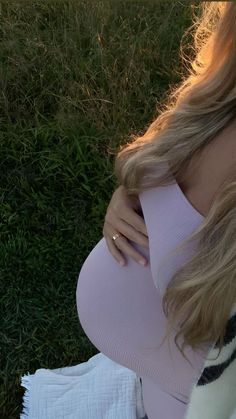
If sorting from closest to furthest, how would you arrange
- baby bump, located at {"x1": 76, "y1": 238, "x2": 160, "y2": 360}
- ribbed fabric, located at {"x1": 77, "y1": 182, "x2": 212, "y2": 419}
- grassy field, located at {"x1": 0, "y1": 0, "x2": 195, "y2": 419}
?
ribbed fabric, located at {"x1": 77, "y1": 182, "x2": 212, "y2": 419} → baby bump, located at {"x1": 76, "y1": 238, "x2": 160, "y2": 360} → grassy field, located at {"x1": 0, "y1": 0, "x2": 195, "y2": 419}

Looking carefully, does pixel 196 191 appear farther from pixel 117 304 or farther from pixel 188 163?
pixel 117 304

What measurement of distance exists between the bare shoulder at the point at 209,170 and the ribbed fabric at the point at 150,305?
18 mm

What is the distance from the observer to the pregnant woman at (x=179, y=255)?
992 mm

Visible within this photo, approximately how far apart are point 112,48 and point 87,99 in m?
0.25

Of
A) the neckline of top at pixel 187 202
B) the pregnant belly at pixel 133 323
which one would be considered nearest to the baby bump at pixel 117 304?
the pregnant belly at pixel 133 323

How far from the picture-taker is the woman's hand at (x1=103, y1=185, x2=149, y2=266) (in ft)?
4.02

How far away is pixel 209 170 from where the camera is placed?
110cm

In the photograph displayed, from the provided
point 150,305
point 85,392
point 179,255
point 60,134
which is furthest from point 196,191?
point 60,134

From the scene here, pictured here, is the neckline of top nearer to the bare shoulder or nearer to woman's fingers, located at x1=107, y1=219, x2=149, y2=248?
the bare shoulder

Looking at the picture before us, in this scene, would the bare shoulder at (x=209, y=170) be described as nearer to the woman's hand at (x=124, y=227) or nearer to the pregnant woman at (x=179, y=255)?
the pregnant woman at (x=179, y=255)

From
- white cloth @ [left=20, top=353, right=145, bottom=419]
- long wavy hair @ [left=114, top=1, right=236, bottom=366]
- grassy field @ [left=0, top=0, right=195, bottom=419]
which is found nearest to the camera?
long wavy hair @ [left=114, top=1, right=236, bottom=366]

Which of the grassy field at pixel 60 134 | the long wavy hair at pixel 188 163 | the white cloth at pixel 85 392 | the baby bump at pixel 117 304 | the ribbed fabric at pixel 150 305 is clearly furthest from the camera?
the grassy field at pixel 60 134

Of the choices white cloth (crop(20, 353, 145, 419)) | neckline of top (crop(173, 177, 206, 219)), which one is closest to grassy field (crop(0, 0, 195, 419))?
white cloth (crop(20, 353, 145, 419))

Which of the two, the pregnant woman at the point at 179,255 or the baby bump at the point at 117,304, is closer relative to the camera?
the pregnant woman at the point at 179,255
